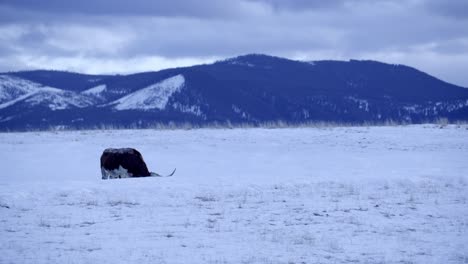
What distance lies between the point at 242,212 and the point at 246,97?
90.9 metres

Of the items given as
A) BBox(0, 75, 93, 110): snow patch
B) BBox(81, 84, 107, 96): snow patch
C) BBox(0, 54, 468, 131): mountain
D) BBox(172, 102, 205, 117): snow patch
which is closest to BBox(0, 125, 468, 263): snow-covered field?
BBox(0, 54, 468, 131): mountain

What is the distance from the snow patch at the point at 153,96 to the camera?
3905 inches

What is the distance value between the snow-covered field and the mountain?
187 ft

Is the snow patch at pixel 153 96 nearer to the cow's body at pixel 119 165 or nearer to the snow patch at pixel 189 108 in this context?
the snow patch at pixel 189 108

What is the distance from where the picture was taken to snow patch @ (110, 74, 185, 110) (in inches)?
3905

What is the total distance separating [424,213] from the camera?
1337 centimetres

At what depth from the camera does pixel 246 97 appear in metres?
104

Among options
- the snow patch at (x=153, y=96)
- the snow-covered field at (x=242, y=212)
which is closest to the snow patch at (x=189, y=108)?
the snow patch at (x=153, y=96)

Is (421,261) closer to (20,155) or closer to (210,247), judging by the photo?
(210,247)

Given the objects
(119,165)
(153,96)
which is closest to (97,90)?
(153,96)

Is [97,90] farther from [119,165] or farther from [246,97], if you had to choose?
[119,165]

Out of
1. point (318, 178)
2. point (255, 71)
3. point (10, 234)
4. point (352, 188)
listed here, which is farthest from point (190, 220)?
point (255, 71)

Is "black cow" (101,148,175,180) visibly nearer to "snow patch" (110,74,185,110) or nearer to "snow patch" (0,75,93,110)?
"snow patch" (110,74,185,110)

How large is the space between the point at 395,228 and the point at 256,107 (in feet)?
294
